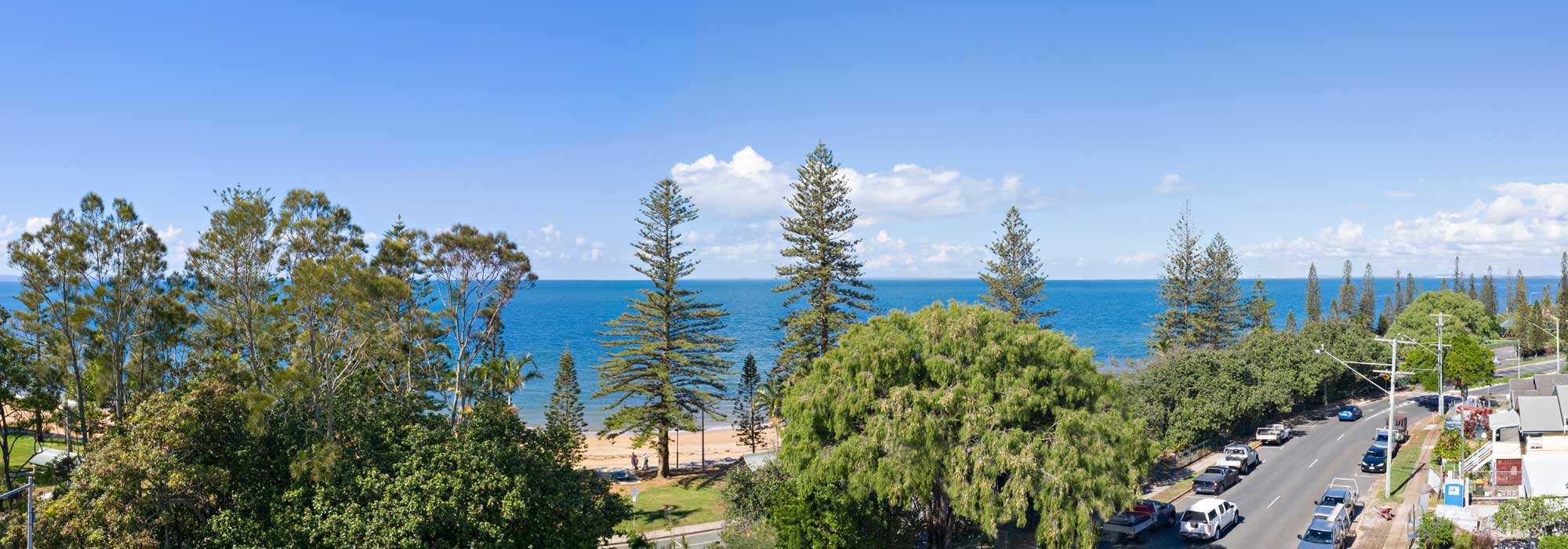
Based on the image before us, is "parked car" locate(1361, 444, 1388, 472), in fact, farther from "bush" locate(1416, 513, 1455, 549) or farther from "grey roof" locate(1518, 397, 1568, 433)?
"bush" locate(1416, 513, 1455, 549)

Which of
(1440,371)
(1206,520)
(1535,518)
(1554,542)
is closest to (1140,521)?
(1206,520)

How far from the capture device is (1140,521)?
1033 inches

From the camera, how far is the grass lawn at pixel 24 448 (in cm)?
3512

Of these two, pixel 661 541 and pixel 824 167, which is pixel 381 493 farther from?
pixel 824 167

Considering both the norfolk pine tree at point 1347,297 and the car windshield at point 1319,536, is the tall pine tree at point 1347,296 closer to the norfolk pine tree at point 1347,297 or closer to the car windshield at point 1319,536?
the norfolk pine tree at point 1347,297

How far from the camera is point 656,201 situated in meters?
42.2

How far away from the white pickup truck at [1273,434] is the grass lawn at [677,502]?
92.4ft

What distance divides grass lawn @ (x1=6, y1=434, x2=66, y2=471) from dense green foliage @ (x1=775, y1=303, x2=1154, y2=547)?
33752 mm

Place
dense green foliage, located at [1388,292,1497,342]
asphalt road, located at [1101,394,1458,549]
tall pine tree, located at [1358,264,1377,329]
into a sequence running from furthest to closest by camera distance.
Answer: tall pine tree, located at [1358,264,1377,329], dense green foliage, located at [1388,292,1497,342], asphalt road, located at [1101,394,1458,549]

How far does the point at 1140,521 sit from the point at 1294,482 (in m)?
12.3

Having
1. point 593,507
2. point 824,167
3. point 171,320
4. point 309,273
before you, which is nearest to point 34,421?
point 171,320

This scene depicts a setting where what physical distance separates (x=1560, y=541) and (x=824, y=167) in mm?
30850

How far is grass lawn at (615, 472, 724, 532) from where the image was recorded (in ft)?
104

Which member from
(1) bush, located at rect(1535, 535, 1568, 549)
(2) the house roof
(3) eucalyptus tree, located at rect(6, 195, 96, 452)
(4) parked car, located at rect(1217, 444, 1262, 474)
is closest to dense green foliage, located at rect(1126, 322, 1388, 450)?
(4) parked car, located at rect(1217, 444, 1262, 474)
